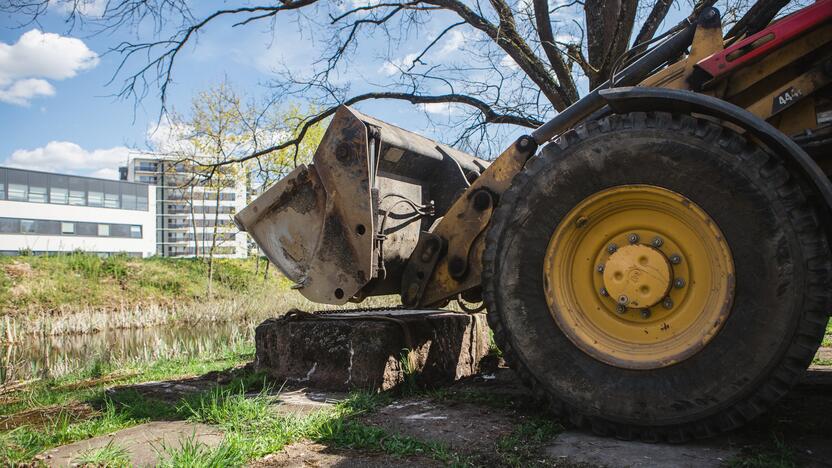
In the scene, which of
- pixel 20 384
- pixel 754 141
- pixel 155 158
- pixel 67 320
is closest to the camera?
pixel 754 141

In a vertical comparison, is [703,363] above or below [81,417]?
above

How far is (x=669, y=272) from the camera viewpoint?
9.34ft

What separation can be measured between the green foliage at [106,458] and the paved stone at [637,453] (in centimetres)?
182

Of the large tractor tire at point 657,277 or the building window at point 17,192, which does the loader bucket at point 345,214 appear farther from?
the building window at point 17,192

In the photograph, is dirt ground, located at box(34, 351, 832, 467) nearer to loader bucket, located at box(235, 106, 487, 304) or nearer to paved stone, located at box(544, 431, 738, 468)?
paved stone, located at box(544, 431, 738, 468)

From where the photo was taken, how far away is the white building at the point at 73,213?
46.3 meters

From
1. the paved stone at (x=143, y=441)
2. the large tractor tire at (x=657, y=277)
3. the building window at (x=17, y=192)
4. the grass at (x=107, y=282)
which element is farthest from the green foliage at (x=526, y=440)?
the building window at (x=17, y=192)

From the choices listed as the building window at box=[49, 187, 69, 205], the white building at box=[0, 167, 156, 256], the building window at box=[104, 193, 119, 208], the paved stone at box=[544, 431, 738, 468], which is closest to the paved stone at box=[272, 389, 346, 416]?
the paved stone at box=[544, 431, 738, 468]

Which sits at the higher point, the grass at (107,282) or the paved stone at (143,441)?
the grass at (107,282)

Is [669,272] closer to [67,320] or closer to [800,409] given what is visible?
[800,409]

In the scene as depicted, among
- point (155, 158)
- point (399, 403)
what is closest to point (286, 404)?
point (399, 403)

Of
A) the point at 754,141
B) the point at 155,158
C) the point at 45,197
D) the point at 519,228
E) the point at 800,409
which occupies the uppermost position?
the point at 45,197

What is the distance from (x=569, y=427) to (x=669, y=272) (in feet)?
2.97

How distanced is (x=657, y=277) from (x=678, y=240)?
0.69 ft
